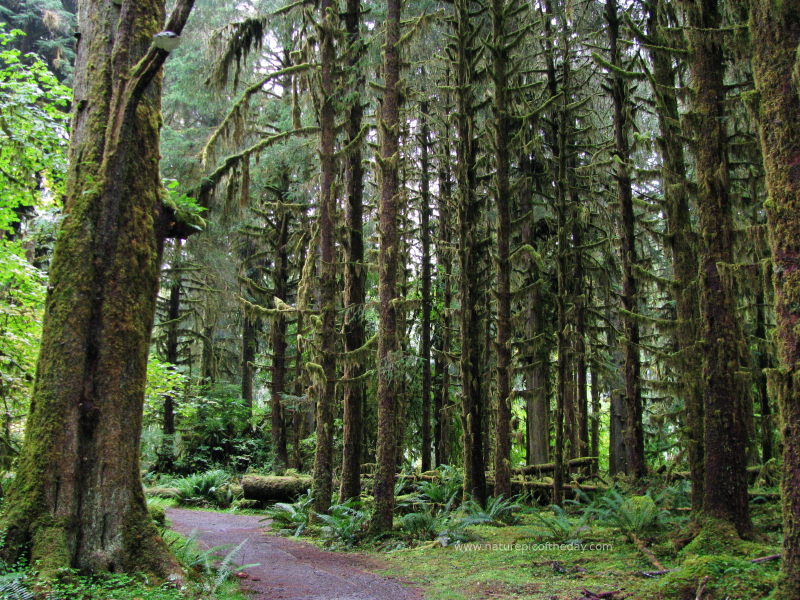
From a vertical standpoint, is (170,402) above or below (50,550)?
above

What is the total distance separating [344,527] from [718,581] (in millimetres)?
7162

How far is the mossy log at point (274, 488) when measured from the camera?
16500mm

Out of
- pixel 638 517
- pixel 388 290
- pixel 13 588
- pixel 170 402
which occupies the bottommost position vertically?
pixel 638 517

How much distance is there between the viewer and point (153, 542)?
6.01m

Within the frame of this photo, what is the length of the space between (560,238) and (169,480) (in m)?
17.4

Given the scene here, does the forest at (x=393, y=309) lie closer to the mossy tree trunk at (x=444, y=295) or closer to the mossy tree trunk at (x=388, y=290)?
the mossy tree trunk at (x=388, y=290)

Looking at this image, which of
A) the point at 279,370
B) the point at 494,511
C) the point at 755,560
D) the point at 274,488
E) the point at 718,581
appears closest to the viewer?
the point at 718,581

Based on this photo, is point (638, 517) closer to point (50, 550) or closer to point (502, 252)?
point (502, 252)

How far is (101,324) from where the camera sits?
622cm

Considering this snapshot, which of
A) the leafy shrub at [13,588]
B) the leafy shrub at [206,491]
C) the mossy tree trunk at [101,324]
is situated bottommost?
the leafy shrub at [206,491]

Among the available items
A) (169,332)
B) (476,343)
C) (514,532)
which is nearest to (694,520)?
(514,532)

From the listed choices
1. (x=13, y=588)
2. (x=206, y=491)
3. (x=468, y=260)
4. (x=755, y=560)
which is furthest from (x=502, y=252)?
(x=206, y=491)

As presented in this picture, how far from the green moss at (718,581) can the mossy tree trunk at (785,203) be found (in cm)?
46

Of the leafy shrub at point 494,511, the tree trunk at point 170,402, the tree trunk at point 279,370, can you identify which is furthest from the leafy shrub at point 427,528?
the tree trunk at point 170,402
